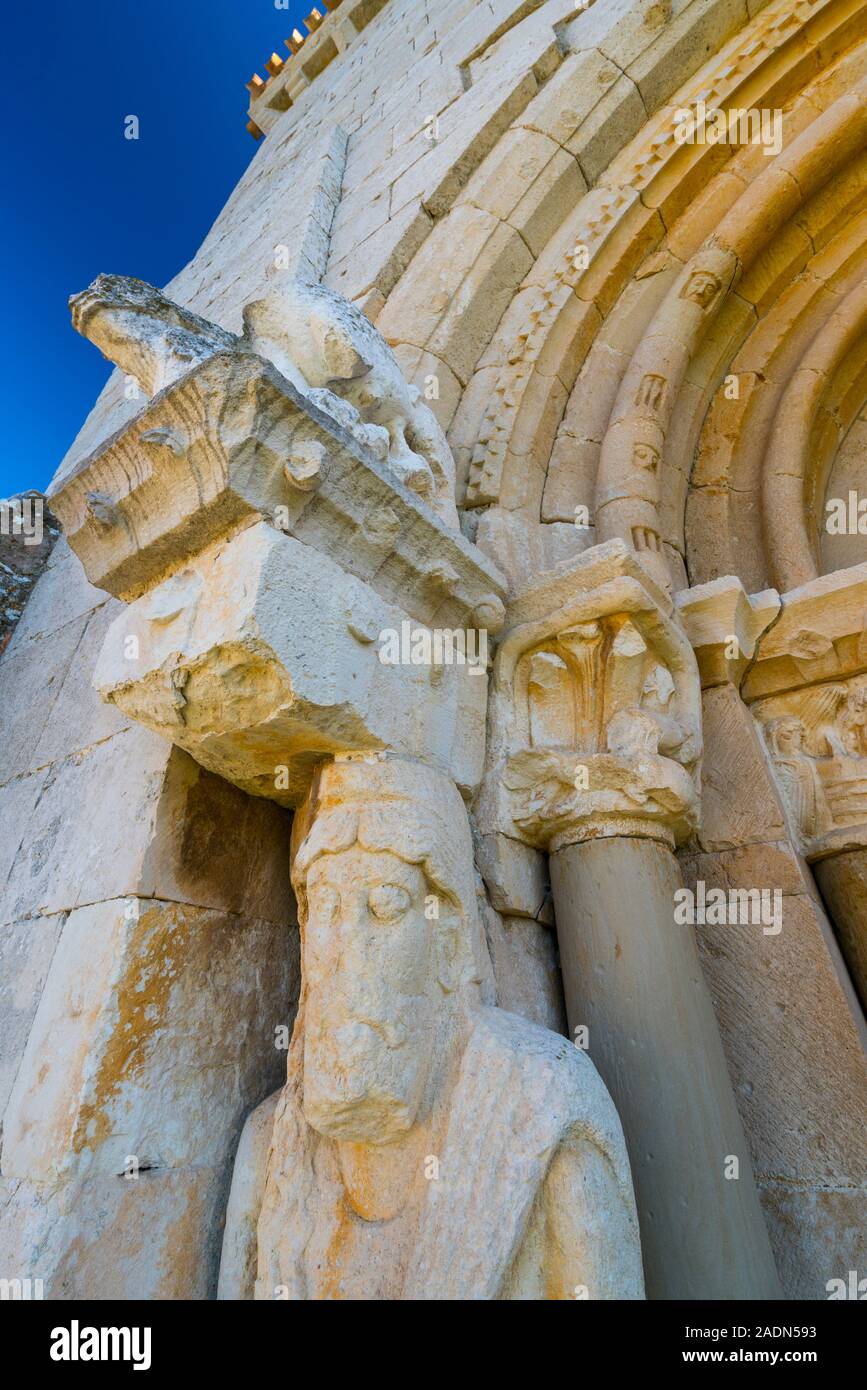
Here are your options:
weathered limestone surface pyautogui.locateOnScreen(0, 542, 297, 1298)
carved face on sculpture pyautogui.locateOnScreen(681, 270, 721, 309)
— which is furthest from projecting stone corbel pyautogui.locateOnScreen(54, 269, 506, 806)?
carved face on sculpture pyautogui.locateOnScreen(681, 270, 721, 309)

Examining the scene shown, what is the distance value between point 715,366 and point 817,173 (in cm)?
84

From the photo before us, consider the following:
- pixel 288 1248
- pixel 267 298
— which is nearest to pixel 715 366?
pixel 267 298

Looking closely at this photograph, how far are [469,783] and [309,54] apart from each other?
8209 mm

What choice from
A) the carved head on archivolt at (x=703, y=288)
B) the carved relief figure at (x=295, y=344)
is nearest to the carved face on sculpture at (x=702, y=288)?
the carved head on archivolt at (x=703, y=288)

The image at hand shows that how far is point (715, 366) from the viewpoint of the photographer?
3066mm

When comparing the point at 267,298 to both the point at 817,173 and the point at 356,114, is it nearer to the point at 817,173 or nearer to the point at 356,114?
the point at 817,173

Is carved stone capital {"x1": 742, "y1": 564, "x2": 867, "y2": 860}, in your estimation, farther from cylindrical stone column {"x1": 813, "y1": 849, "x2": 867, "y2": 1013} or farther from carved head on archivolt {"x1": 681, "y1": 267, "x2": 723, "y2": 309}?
carved head on archivolt {"x1": 681, "y1": 267, "x2": 723, "y2": 309}

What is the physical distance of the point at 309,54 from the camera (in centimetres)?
700

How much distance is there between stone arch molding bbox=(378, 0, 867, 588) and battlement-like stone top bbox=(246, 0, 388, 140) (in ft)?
14.9

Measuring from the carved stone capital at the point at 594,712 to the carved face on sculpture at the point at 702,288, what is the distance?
1.53 metres

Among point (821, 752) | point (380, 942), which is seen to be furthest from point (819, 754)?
point (380, 942)

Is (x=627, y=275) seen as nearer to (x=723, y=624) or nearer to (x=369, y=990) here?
(x=723, y=624)

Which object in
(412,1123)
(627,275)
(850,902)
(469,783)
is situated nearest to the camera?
(412,1123)

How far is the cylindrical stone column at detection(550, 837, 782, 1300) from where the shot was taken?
57.2 inches
